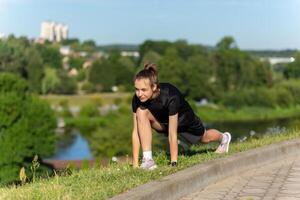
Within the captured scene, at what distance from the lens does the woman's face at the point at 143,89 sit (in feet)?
21.2

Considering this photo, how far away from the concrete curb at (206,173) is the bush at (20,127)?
1382 inches

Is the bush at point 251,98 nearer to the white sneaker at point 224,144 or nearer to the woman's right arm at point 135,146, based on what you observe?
the white sneaker at point 224,144

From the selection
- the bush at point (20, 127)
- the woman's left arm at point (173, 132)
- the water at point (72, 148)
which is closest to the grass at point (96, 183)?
the woman's left arm at point (173, 132)

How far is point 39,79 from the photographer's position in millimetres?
118000

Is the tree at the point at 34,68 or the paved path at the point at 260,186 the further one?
the tree at the point at 34,68

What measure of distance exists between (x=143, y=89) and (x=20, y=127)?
4270cm

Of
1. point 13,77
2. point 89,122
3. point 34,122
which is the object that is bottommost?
point 89,122

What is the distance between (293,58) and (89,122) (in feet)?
311

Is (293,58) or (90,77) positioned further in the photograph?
(90,77)

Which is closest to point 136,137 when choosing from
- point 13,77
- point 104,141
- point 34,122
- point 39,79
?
point 34,122

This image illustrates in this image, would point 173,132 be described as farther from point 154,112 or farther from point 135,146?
point 135,146

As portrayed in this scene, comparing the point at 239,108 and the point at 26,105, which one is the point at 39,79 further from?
the point at 26,105

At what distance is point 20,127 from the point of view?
158 feet

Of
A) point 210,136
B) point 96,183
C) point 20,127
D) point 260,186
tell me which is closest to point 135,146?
point 210,136
